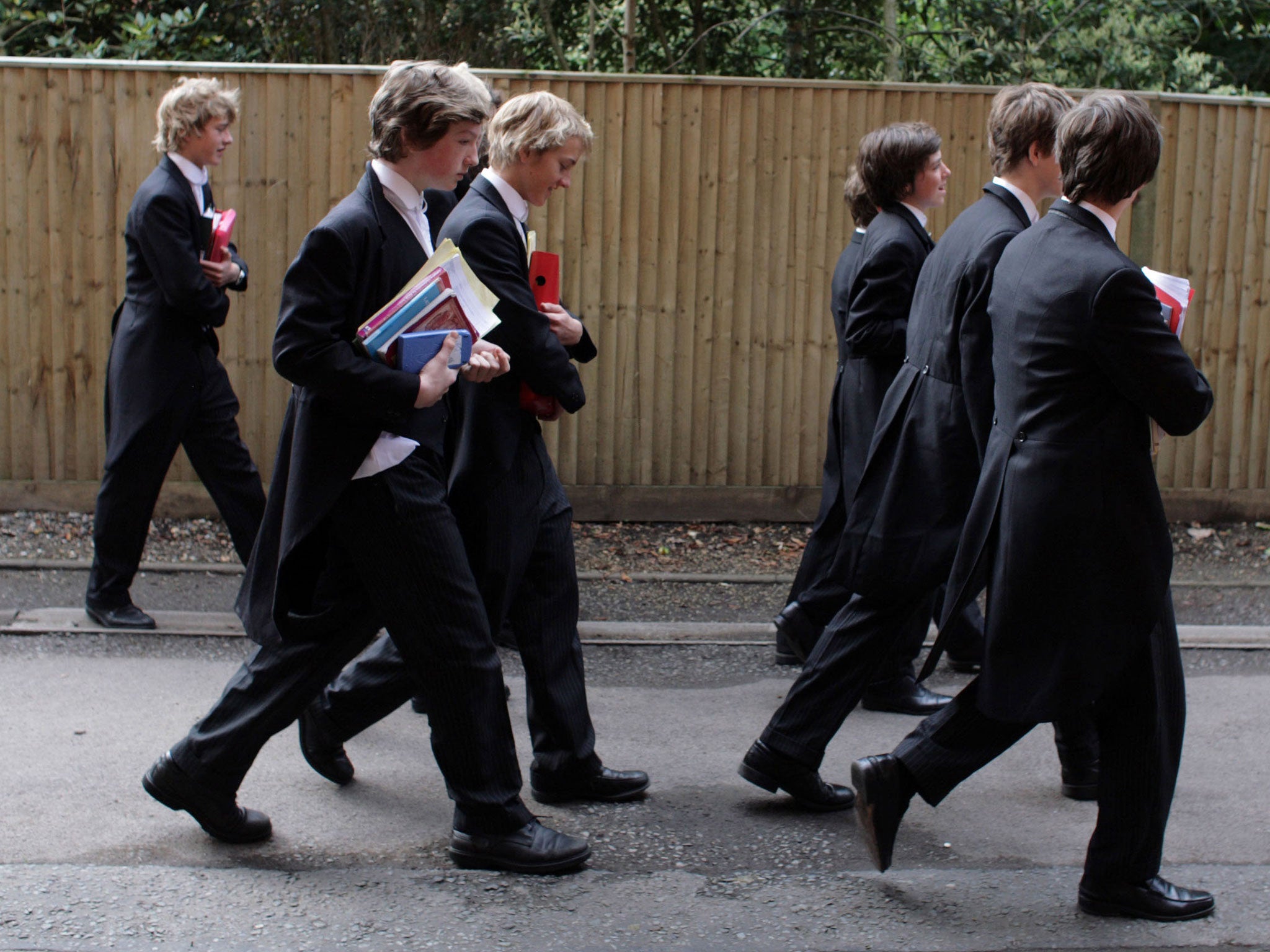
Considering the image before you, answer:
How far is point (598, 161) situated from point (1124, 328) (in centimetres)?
481

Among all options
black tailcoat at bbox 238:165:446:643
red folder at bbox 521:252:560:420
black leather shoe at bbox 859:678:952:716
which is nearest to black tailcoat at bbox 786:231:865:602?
black leather shoe at bbox 859:678:952:716

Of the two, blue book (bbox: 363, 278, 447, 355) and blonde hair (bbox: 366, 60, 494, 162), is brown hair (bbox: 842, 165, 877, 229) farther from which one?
blue book (bbox: 363, 278, 447, 355)

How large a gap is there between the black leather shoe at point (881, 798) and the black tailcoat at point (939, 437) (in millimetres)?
653

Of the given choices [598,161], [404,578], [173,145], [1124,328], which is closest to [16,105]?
[173,145]

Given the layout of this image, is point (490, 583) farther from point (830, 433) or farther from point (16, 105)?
point (16, 105)

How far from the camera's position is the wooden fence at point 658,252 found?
7.54m

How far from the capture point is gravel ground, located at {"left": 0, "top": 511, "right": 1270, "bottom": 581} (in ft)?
23.7

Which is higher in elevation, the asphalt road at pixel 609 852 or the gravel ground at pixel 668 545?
the gravel ground at pixel 668 545

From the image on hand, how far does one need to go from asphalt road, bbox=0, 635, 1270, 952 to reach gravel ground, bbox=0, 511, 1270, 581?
1946 millimetres

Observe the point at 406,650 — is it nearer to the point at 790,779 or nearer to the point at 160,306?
the point at 790,779

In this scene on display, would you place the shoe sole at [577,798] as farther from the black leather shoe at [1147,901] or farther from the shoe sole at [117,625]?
the shoe sole at [117,625]

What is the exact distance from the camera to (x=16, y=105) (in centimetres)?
748

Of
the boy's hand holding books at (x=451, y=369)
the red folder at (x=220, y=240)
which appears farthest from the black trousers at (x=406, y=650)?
the red folder at (x=220, y=240)

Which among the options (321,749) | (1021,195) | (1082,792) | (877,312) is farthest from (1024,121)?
(321,749)
